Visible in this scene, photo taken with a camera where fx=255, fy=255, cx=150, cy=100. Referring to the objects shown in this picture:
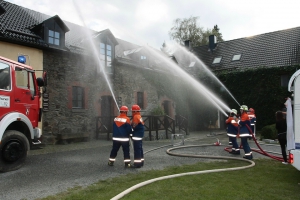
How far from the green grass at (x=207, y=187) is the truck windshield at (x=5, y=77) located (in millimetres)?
3345

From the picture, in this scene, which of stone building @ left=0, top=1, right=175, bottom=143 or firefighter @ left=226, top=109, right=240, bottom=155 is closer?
firefighter @ left=226, top=109, right=240, bottom=155

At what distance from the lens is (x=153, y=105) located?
18.8 meters

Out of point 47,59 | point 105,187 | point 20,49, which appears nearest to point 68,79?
point 47,59

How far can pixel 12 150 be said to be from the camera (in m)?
6.45

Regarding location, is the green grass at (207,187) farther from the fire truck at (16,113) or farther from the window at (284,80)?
the window at (284,80)

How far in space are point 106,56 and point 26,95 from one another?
29.0ft

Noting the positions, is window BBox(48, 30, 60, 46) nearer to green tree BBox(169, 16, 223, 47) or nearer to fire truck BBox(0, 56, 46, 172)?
fire truck BBox(0, 56, 46, 172)

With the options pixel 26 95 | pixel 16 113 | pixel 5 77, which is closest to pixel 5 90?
pixel 5 77

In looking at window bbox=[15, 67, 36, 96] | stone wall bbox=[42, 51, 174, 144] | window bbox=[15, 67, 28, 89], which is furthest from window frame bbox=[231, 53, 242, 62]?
window bbox=[15, 67, 28, 89]

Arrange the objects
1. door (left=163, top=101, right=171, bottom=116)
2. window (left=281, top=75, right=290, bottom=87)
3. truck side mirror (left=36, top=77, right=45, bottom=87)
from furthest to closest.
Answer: door (left=163, top=101, right=171, bottom=116) < window (left=281, top=75, right=290, bottom=87) < truck side mirror (left=36, top=77, right=45, bottom=87)

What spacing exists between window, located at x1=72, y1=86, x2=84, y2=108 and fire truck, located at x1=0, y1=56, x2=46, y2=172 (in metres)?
6.40

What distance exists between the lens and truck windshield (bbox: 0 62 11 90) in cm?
630

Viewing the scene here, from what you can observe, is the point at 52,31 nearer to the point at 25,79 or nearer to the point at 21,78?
the point at 25,79

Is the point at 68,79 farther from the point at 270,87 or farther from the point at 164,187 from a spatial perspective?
the point at 270,87
